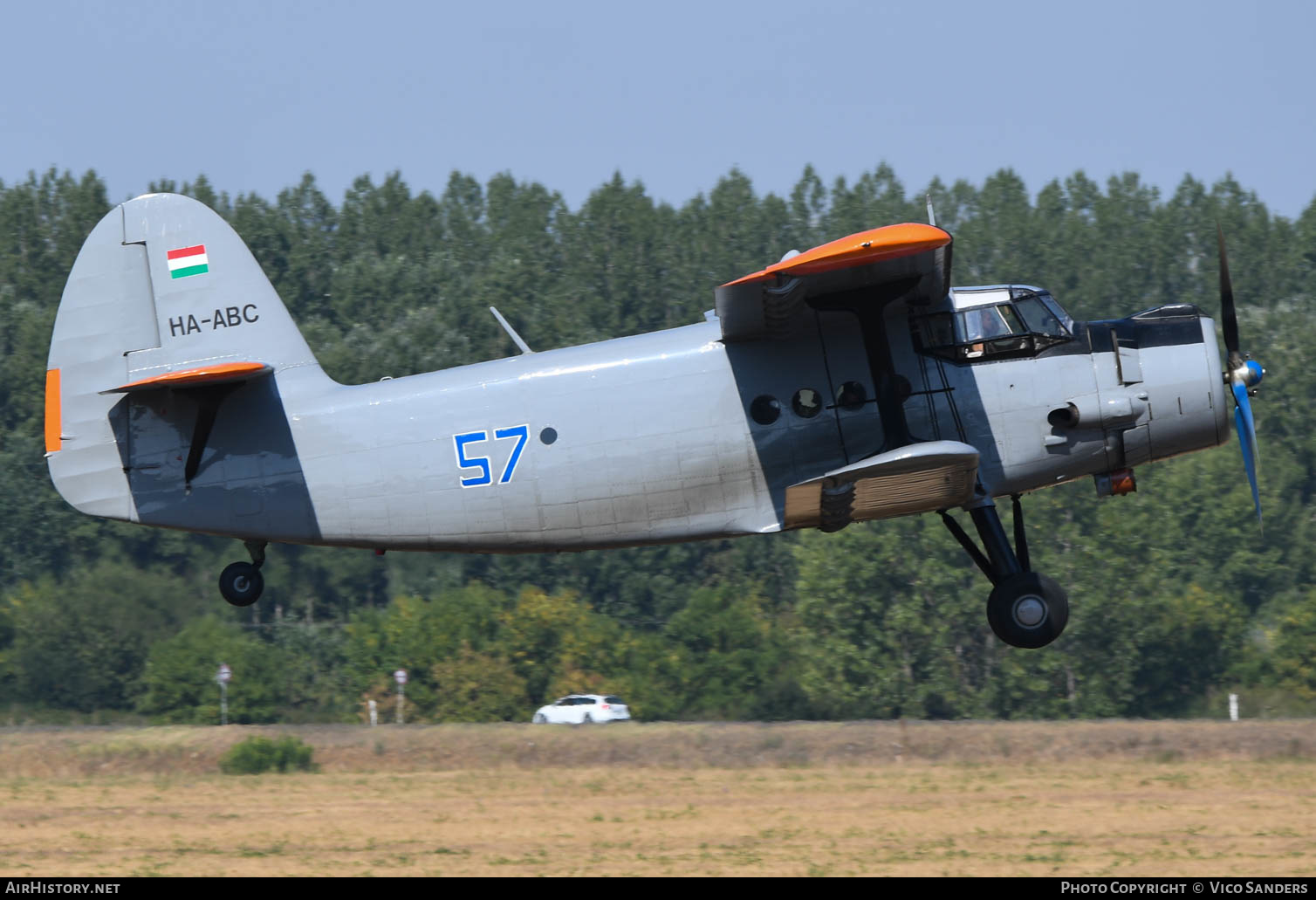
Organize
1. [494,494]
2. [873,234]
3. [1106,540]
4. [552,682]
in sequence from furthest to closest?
[1106,540], [552,682], [494,494], [873,234]

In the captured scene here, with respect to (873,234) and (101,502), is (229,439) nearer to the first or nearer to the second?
(101,502)

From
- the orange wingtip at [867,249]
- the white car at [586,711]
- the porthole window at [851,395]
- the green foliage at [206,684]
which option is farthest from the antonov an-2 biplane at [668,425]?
the green foliage at [206,684]

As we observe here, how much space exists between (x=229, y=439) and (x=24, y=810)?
10744 mm

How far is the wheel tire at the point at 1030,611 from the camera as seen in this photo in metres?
13.9

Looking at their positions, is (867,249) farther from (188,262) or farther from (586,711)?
(586,711)

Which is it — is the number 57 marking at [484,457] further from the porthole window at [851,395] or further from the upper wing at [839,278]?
the porthole window at [851,395]

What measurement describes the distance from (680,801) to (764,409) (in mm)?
9359

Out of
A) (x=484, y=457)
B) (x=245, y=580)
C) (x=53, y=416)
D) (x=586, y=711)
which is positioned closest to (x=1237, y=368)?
(x=484, y=457)

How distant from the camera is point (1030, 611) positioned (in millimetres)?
13938

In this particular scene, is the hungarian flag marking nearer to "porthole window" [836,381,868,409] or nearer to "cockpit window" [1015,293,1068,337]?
"porthole window" [836,381,868,409]

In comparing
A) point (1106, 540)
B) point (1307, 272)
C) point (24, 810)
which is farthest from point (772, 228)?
point (24, 810)

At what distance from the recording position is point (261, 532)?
45.5 feet

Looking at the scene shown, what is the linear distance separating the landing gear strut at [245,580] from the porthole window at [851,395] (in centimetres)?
518

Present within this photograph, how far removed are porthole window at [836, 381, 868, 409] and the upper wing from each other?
0.68 metres
